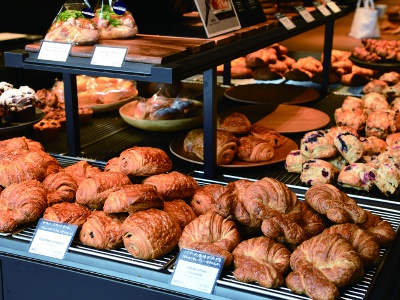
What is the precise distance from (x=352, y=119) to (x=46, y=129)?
1.36m

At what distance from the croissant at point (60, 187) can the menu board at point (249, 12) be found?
107cm

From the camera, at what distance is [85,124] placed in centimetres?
297

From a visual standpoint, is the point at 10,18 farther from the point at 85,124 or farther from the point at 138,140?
the point at 138,140

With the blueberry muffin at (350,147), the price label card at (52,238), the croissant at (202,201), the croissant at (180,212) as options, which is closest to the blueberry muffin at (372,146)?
the blueberry muffin at (350,147)

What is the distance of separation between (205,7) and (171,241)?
3.45 ft

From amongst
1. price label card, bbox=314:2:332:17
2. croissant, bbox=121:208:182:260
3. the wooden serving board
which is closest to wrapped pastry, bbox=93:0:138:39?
the wooden serving board

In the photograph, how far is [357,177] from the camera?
7.03ft

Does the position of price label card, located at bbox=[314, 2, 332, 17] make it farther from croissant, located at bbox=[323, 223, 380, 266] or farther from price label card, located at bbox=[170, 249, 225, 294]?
price label card, located at bbox=[170, 249, 225, 294]

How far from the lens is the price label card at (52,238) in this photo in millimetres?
1621

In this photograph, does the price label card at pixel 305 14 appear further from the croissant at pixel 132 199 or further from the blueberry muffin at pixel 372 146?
the croissant at pixel 132 199

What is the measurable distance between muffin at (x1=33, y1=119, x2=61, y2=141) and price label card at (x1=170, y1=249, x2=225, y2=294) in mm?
1387

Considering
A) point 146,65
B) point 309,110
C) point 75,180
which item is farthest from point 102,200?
point 309,110

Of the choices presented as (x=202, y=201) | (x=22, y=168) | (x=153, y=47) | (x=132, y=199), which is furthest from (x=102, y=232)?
(x=153, y=47)

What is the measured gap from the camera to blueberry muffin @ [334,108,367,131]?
9.10 feet
